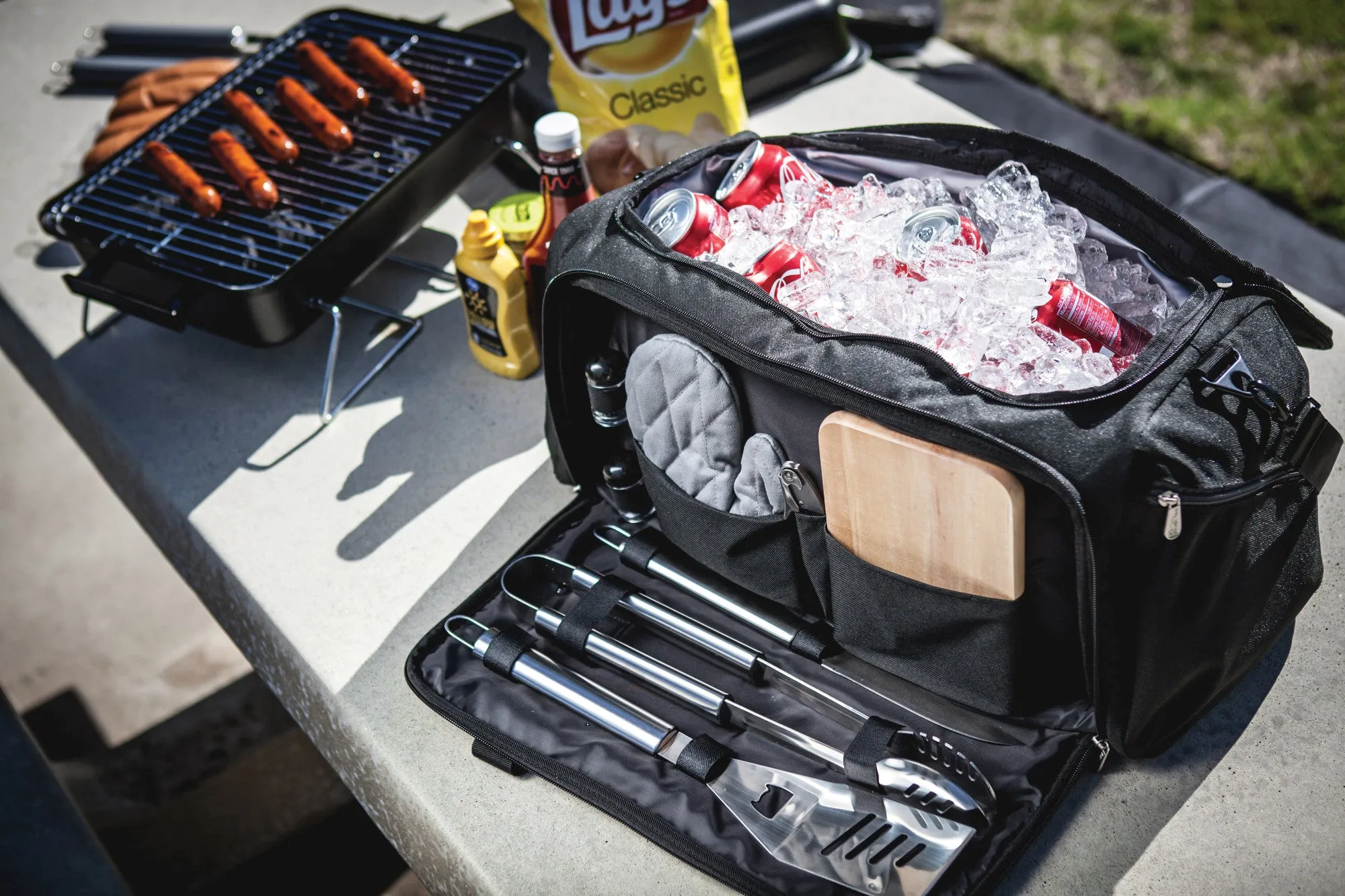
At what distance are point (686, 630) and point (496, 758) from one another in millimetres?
225

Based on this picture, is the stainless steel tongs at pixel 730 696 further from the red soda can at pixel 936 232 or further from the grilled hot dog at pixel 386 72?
the grilled hot dog at pixel 386 72

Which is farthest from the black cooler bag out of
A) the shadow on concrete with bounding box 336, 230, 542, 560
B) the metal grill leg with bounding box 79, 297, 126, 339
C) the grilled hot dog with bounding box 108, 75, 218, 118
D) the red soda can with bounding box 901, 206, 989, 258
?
the grilled hot dog with bounding box 108, 75, 218, 118

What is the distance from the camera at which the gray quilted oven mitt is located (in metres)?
1.03

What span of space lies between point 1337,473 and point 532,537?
0.94m

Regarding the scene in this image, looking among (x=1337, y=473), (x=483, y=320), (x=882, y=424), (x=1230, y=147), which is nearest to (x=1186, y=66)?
(x=1230, y=147)

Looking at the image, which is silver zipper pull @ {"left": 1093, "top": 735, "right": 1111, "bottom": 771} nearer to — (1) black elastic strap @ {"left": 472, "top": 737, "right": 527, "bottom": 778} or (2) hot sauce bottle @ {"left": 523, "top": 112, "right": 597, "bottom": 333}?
(1) black elastic strap @ {"left": 472, "top": 737, "right": 527, "bottom": 778}

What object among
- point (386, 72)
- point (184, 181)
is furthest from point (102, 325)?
point (386, 72)

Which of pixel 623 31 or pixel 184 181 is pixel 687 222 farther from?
pixel 184 181

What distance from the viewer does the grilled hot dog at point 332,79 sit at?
1.52m

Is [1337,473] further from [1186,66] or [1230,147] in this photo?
[1186,66]

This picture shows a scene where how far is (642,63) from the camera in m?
1.51

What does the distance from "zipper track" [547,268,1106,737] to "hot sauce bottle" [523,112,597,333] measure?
7.0 inches

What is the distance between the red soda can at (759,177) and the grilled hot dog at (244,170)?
625 mm

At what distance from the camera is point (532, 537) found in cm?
122
